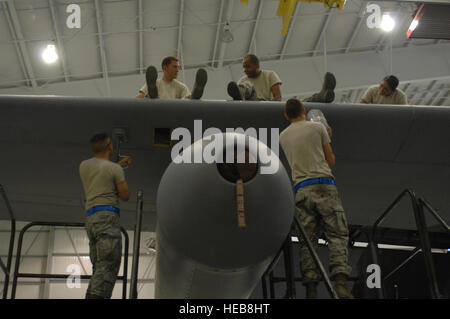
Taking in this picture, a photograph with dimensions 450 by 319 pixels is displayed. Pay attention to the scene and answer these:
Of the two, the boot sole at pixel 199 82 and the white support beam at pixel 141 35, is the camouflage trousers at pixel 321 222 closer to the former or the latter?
the boot sole at pixel 199 82

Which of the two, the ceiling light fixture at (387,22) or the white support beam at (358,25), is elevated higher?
the white support beam at (358,25)

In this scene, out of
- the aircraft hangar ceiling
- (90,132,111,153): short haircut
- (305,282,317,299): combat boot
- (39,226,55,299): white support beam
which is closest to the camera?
(305,282,317,299): combat boot

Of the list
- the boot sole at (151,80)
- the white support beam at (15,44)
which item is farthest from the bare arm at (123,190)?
the white support beam at (15,44)

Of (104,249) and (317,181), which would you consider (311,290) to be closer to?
(317,181)

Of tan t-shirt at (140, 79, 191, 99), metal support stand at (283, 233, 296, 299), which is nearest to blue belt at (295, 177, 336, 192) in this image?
metal support stand at (283, 233, 296, 299)

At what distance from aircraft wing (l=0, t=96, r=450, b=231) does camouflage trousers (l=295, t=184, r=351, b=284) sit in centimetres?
130

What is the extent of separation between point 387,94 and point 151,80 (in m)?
3.42

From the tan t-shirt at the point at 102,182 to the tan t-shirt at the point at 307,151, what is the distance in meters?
1.51

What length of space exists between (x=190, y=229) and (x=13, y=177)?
384 centimetres

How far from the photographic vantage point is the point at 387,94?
22.4 feet

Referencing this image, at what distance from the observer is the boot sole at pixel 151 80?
5125 millimetres

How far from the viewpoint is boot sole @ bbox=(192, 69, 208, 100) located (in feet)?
16.6

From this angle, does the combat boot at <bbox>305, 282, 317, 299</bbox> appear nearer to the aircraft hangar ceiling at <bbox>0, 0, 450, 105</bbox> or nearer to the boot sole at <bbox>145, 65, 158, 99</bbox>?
the boot sole at <bbox>145, 65, 158, 99</bbox>
